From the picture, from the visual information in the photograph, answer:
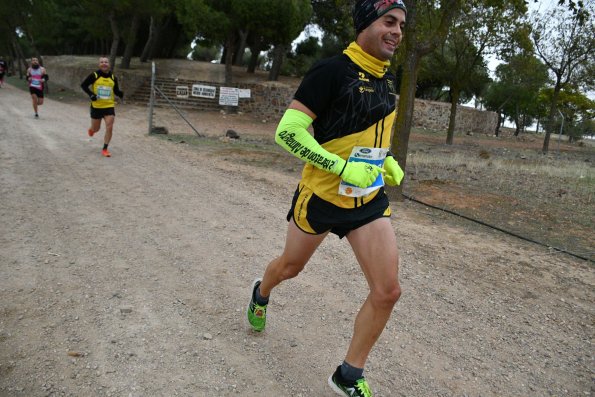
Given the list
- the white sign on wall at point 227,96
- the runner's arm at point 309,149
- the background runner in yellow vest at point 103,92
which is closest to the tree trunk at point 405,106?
the background runner in yellow vest at point 103,92

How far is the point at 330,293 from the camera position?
4.15 m

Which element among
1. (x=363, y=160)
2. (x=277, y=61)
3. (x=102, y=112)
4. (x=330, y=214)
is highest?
(x=277, y=61)

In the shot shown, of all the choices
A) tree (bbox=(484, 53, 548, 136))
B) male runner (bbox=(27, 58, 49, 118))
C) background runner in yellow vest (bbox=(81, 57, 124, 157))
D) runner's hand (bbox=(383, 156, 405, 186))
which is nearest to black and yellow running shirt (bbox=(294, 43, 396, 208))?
runner's hand (bbox=(383, 156, 405, 186))

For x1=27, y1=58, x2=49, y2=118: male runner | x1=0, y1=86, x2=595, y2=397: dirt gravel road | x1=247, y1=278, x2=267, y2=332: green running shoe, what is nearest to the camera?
x1=0, y1=86, x2=595, y2=397: dirt gravel road

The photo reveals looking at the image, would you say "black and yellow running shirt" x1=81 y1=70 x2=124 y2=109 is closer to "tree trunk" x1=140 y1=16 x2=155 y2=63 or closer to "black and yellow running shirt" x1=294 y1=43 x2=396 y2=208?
"black and yellow running shirt" x1=294 y1=43 x2=396 y2=208

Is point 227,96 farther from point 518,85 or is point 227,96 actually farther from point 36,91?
point 518,85

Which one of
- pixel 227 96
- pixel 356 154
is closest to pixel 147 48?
pixel 227 96

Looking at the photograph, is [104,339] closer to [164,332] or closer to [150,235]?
[164,332]

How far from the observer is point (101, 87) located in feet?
31.2

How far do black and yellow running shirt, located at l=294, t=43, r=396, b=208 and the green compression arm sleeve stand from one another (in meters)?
0.09

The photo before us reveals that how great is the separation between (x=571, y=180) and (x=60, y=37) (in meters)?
46.5

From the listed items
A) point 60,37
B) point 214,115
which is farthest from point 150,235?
point 60,37

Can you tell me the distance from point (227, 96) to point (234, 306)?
1545 centimetres

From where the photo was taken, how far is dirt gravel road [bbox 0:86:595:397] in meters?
2.85
